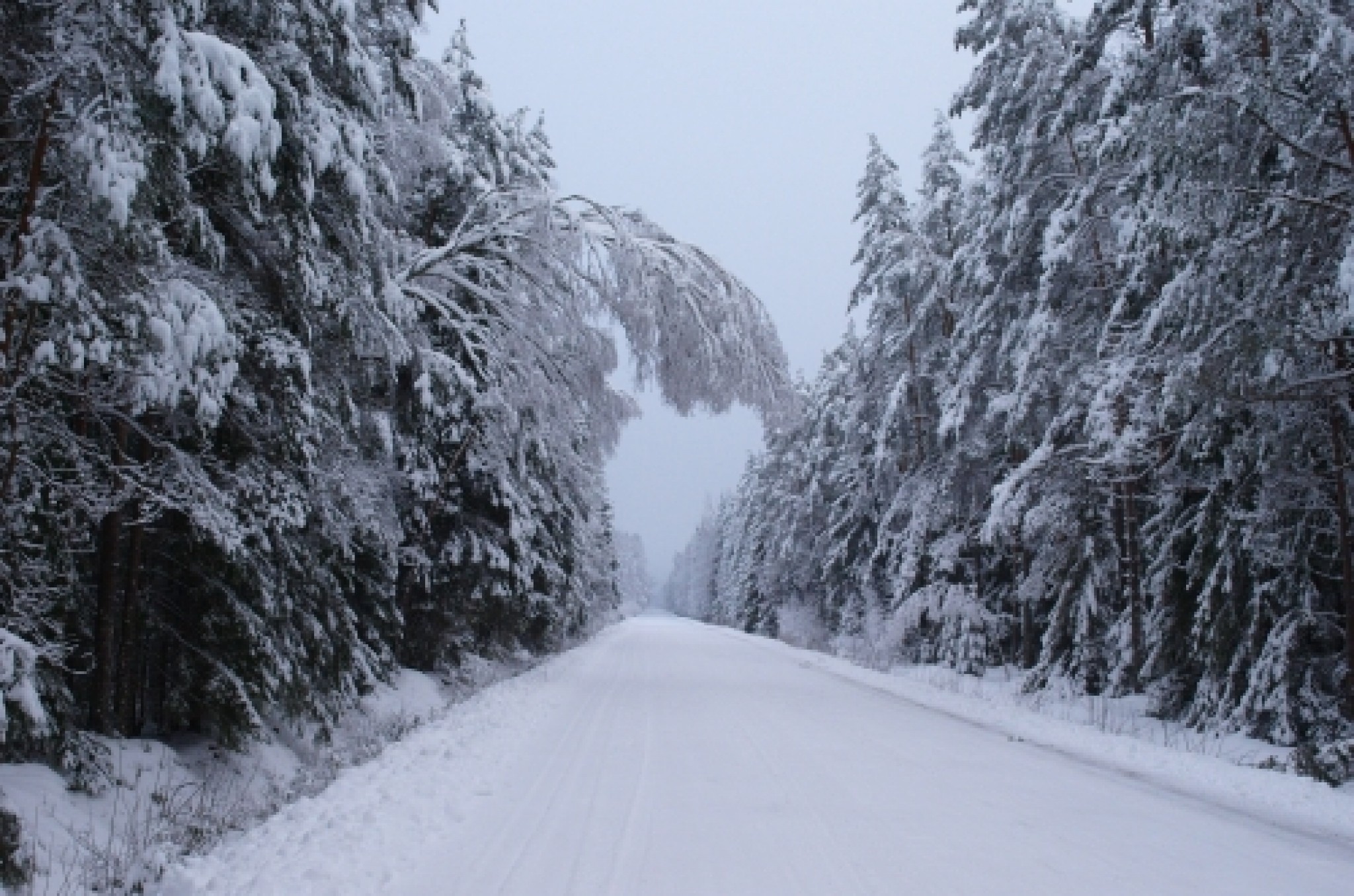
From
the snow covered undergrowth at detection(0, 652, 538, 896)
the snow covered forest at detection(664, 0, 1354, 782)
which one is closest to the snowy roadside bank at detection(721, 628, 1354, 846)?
the snow covered forest at detection(664, 0, 1354, 782)

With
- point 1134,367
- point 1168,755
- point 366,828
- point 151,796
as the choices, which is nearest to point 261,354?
point 151,796

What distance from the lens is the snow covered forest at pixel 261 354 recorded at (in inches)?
190

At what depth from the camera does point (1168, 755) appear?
8227 mm

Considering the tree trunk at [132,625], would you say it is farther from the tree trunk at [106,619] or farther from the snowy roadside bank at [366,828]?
the snowy roadside bank at [366,828]

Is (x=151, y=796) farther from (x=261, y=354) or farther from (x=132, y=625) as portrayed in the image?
(x=261, y=354)

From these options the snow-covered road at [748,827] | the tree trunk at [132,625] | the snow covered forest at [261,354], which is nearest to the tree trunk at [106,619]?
the snow covered forest at [261,354]

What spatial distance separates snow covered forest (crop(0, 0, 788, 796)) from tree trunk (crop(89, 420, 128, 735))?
0.04m

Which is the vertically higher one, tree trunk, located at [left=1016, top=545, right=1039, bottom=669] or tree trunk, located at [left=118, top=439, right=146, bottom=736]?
A: tree trunk, located at [left=1016, top=545, right=1039, bottom=669]

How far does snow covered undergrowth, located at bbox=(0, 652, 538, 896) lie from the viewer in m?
4.59

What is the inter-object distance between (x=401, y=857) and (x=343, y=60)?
660 centimetres

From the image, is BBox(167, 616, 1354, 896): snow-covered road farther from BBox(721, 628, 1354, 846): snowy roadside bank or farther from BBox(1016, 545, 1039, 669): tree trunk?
BBox(1016, 545, 1039, 669): tree trunk

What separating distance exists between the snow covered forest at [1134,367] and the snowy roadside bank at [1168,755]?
2.02ft

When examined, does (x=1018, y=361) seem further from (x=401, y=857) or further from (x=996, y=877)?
(x=401, y=857)

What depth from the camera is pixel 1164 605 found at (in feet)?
37.9
